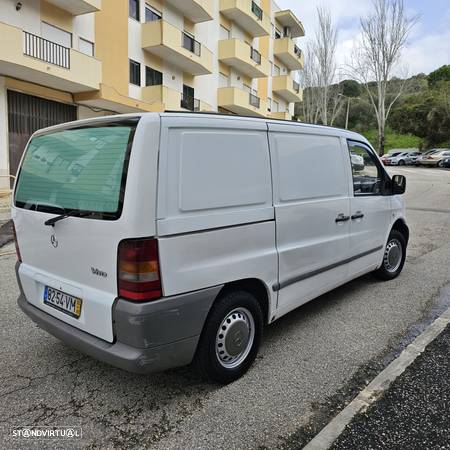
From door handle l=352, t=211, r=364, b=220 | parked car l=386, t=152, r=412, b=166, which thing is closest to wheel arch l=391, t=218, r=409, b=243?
door handle l=352, t=211, r=364, b=220

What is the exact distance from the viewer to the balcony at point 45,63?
483 inches

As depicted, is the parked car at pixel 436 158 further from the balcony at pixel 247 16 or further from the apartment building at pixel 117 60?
the balcony at pixel 247 16

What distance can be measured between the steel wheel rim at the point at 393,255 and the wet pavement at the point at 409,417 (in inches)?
87.1

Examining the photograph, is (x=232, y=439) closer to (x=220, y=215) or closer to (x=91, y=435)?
(x=91, y=435)

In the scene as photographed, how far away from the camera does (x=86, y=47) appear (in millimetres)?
16250

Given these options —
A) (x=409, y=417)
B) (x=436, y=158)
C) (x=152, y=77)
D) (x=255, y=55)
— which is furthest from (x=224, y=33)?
(x=409, y=417)

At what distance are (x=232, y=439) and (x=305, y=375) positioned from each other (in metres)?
0.89

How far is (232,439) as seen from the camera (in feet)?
7.43

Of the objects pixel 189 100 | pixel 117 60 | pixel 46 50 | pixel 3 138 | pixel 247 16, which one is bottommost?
pixel 3 138

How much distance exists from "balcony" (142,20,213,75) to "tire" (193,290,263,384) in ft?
62.0

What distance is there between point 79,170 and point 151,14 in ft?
67.7

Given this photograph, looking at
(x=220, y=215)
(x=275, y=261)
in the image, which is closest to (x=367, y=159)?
(x=275, y=261)

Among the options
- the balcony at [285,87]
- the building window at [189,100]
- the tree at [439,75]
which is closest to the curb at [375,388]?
the building window at [189,100]

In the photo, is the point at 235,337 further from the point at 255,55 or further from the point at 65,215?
the point at 255,55
